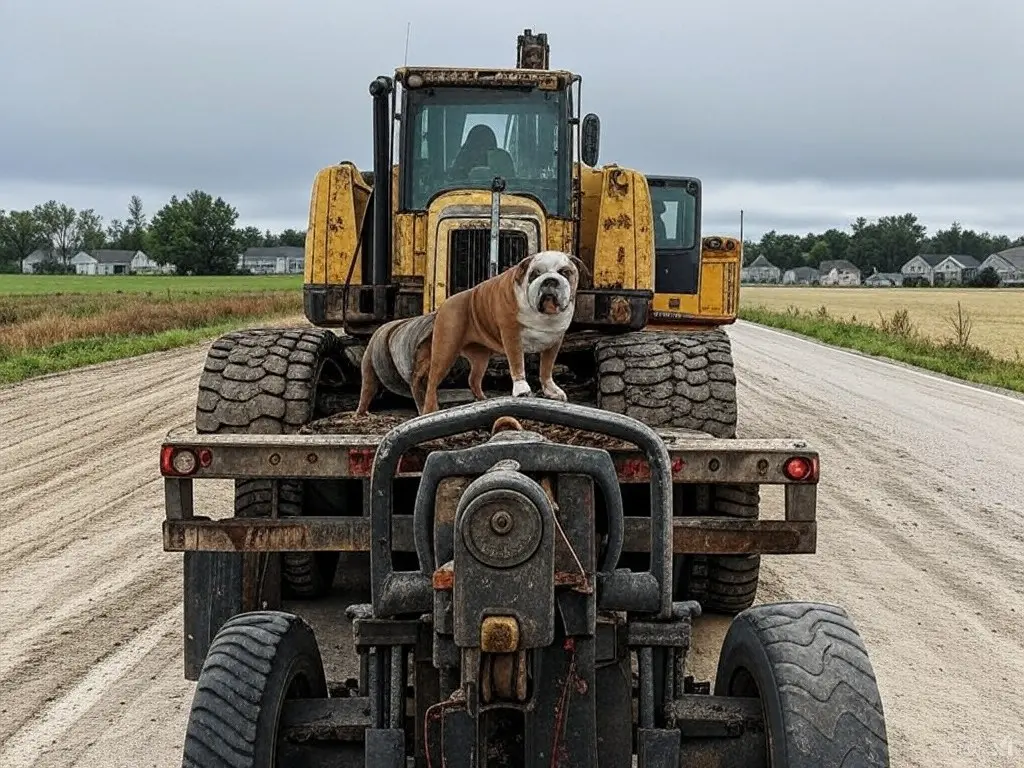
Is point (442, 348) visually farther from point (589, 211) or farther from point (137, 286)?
point (137, 286)

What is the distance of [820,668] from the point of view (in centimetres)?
288

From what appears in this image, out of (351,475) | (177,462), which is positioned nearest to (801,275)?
(351,475)

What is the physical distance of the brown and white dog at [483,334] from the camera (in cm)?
552

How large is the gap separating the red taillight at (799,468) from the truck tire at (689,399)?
1.08 m

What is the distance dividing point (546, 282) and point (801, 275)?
15765cm

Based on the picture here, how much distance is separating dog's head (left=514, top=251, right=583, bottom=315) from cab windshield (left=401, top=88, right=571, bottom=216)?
1491mm

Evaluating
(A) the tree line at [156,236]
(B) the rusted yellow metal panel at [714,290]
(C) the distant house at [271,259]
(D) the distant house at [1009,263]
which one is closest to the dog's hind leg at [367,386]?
(B) the rusted yellow metal panel at [714,290]

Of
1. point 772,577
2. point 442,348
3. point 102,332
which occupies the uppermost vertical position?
point 442,348

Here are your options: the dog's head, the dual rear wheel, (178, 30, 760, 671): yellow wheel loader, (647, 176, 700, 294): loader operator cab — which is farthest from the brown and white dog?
(647, 176, 700, 294): loader operator cab

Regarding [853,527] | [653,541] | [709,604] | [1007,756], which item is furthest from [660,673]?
[853,527]

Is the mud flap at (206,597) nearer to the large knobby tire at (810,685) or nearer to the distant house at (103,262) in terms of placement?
the large knobby tire at (810,685)

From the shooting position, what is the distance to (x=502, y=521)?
7.53 ft

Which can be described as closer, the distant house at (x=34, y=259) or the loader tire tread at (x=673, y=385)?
the loader tire tread at (x=673, y=385)

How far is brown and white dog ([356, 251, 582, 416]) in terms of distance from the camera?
5.52m
